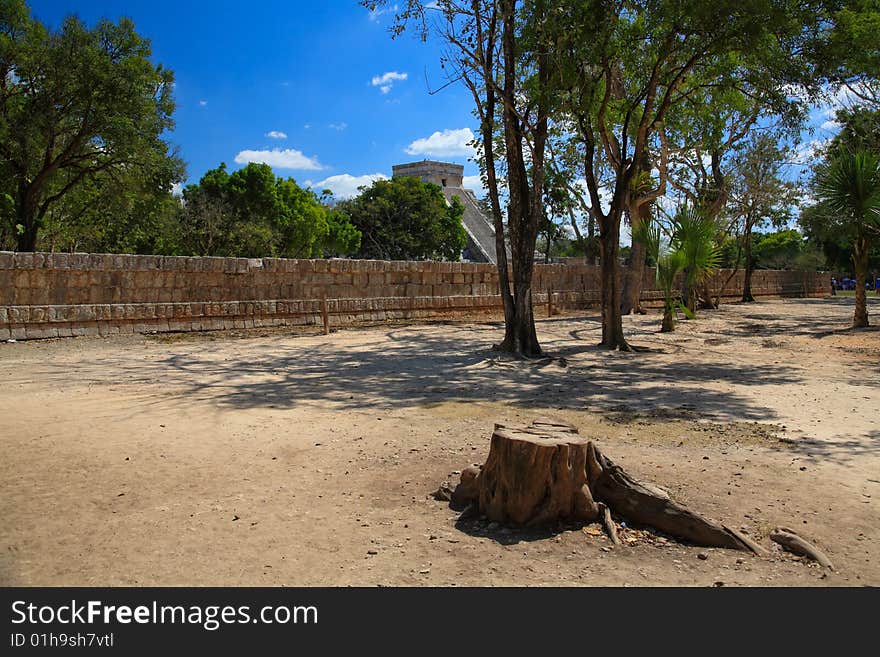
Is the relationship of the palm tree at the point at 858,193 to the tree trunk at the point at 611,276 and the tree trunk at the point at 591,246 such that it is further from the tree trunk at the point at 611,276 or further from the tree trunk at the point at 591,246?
the tree trunk at the point at 591,246

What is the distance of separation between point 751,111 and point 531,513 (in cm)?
1911

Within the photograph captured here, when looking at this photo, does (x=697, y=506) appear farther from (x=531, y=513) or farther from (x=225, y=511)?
(x=225, y=511)

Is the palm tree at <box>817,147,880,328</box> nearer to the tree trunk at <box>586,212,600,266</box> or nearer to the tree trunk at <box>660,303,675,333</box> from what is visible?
the tree trunk at <box>660,303,675,333</box>

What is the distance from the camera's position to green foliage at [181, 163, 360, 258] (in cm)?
2709

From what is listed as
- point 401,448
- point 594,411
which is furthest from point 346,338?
point 401,448

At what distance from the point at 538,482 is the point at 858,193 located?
47.1 feet

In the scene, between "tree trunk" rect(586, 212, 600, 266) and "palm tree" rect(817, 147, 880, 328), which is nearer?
"palm tree" rect(817, 147, 880, 328)

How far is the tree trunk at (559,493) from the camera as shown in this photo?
12.3 ft

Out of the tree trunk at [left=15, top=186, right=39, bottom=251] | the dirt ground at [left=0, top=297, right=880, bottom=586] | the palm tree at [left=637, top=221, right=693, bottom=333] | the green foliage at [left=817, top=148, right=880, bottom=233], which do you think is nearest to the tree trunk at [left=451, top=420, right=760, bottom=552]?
the dirt ground at [left=0, top=297, right=880, bottom=586]

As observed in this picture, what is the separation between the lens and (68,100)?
16250mm

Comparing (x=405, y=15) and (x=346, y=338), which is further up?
(x=405, y=15)

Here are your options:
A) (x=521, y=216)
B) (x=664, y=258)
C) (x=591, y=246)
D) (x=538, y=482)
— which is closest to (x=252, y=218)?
(x=591, y=246)

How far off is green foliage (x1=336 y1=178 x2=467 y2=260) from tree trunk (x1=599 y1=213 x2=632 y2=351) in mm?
27179

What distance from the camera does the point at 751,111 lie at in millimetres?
19359
